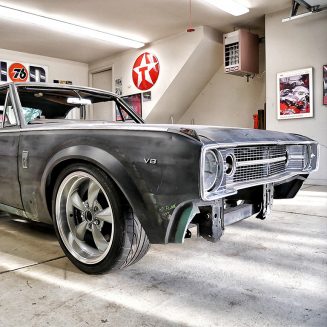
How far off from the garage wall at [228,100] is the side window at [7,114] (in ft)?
19.2

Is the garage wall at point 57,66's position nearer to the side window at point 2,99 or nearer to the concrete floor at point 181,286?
the side window at point 2,99

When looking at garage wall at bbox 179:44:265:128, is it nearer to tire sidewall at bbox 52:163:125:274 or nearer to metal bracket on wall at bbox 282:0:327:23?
metal bracket on wall at bbox 282:0:327:23

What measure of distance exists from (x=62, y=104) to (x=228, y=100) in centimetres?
570

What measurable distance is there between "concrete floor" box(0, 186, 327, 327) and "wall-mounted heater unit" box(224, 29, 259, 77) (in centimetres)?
497

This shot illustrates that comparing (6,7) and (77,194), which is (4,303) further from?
(6,7)

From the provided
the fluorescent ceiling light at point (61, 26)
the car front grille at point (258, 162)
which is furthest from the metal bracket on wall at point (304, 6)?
the car front grille at point (258, 162)

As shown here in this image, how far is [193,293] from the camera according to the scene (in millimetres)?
1492

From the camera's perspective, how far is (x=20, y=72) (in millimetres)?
8531

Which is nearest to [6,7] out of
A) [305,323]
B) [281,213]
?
[281,213]

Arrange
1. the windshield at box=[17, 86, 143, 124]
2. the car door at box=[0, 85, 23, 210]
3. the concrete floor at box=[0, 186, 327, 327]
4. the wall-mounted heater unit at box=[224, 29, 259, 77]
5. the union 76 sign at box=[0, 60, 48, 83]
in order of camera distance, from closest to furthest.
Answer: the concrete floor at box=[0, 186, 327, 327] < the car door at box=[0, 85, 23, 210] < the windshield at box=[17, 86, 143, 124] < the wall-mounted heater unit at box=[224, 29, 259, 77] < the union 76 sign at box=[0, 60, 48, 83]

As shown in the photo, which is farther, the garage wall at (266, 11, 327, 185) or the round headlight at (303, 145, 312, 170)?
the garage wall at (266, 11, 327, 185)

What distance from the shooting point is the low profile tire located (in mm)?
1551

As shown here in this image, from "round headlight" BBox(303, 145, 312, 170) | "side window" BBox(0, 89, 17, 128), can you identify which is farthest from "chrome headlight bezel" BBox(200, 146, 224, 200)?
"side window" BBox(0, 89, 17, 128)

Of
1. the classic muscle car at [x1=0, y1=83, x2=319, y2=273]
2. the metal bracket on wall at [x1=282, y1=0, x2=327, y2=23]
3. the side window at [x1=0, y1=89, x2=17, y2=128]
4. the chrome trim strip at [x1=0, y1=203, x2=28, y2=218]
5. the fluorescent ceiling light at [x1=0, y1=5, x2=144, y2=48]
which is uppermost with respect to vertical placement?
the fluorescent ceiling light at [x1=0, y1=5, x2=144, y2=48]
